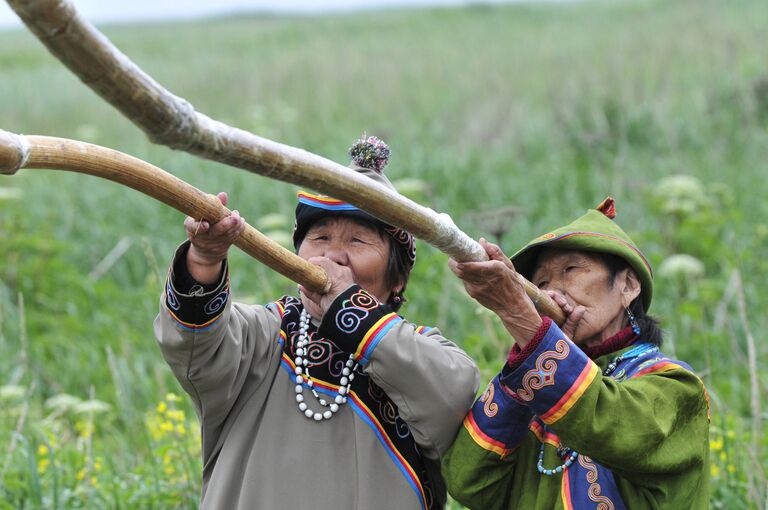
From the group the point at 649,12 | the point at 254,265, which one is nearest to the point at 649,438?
the point at 254,265

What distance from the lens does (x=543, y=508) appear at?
221 centimetres

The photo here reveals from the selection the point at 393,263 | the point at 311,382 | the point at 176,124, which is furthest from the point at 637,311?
the point at 176,124

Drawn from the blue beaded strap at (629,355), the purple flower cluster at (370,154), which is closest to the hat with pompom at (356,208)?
the purple flower cluster at (370,154)

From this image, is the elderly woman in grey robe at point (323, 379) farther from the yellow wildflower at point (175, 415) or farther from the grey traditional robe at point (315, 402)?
the yellow wildflower at point (175, 415)

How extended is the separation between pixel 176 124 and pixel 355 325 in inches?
37.1

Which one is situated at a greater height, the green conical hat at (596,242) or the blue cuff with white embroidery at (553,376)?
the green conical hat at (596,242)

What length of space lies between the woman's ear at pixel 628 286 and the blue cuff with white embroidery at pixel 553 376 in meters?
0.37

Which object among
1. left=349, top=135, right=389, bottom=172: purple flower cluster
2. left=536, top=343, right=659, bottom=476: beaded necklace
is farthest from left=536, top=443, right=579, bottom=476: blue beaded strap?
left=349, top=135, right=389, bottom=172: purple flower cluster

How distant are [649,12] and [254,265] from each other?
1327cm

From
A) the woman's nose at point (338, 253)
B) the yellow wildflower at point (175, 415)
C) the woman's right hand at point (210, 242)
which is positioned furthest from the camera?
the yellow wildflower at point (175, 415)

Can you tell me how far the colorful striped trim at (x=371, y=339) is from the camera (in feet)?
7.03

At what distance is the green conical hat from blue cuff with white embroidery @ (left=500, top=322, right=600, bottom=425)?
0.35 metres

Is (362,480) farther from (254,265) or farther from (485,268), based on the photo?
(254,265)

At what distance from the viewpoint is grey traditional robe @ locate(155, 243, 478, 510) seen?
215 centimetres
